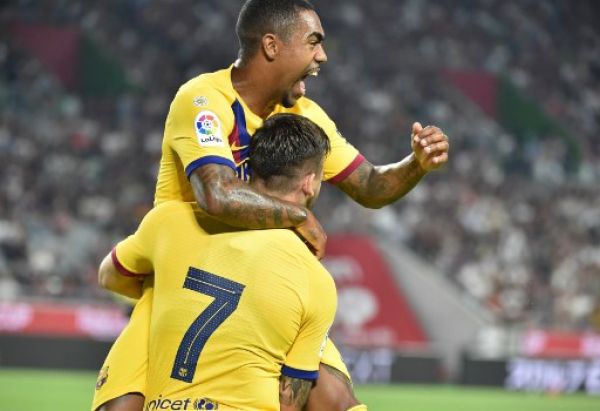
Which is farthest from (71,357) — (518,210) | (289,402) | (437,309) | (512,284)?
(289,402)

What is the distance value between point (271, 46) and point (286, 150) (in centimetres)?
109

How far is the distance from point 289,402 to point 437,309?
16.2 m

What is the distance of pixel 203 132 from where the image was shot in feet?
15.8

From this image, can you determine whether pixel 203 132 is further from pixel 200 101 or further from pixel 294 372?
pixel 294 372

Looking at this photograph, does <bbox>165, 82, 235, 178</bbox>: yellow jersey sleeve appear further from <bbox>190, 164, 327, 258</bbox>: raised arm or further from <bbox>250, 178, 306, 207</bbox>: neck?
<bbox>250, 178, 306, 207</bbox>: neck

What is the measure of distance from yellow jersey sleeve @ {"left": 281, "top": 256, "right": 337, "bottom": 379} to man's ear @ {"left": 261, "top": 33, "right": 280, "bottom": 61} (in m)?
1.32

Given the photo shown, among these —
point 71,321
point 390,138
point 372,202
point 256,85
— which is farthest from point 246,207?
point 390,138

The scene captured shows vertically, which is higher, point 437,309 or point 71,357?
point 437,309

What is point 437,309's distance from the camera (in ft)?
66.4

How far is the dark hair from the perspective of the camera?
5199 millimetres

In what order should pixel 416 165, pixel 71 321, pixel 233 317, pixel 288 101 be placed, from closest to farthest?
pixel 233 317, pixel 288 101, pixel 416 165, pixel 71 321

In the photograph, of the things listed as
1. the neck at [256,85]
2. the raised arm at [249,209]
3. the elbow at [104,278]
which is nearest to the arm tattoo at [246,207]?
the raised arm at [249,209]

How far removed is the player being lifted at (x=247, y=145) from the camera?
4484 millimetres

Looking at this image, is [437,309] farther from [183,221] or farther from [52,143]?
[183,221]
